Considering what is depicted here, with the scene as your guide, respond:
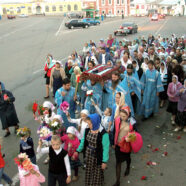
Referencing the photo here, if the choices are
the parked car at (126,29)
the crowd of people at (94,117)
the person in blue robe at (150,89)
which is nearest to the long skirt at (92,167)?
the crowd of people at (94,117)

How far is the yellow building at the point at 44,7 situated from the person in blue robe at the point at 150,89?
92505 mm

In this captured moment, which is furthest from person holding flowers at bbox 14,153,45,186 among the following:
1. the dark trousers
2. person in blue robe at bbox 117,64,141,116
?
person in blue robe at bbox 117,64,141,116

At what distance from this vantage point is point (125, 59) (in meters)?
8.49

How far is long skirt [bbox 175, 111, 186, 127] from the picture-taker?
6148 millimetres

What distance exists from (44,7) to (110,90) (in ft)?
323

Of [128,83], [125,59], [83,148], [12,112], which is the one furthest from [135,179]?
[125,59]

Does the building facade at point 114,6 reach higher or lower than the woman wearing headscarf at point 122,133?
higher

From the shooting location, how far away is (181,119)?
6254mm

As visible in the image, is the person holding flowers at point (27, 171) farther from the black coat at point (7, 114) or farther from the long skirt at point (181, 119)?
the long skirt at point (181, 119)

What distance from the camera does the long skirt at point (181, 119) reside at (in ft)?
20.2

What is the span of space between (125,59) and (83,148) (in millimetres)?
5091

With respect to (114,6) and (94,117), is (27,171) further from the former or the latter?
(114,6)

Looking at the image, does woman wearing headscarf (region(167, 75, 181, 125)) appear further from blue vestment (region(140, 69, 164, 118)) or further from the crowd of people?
blue vestment (region(140, 69, 164, 118))

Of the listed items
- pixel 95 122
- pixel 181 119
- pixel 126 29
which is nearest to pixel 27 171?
pixel 95 122
